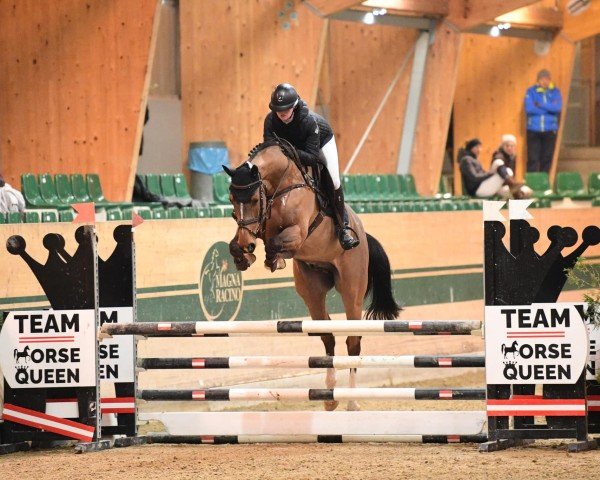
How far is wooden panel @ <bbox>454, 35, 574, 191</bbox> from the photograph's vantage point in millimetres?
18750

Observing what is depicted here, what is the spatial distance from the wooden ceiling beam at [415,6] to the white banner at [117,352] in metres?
9.83

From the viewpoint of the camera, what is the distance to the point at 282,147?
270 inches

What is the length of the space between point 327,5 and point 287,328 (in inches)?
342

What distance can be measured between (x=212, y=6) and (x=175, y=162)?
242 cm

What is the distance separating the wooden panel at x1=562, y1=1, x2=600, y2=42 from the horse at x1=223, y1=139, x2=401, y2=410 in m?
11.3

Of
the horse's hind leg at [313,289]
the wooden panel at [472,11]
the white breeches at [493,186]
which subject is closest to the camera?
the horse's hind leg at [313,289]

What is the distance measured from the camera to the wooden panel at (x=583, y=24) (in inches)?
710

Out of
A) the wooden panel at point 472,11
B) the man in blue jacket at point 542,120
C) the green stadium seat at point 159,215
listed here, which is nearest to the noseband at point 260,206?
the green stadium seat at point 159,215

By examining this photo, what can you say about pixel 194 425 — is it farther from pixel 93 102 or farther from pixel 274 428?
pixel 93 102

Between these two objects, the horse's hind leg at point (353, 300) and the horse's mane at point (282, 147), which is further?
the horse's hind leg at point (353, 300)

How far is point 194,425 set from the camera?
6328mm

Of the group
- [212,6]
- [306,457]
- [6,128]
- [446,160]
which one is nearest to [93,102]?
[6,128]

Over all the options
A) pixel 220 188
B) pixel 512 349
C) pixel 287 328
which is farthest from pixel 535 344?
pixel 220 188

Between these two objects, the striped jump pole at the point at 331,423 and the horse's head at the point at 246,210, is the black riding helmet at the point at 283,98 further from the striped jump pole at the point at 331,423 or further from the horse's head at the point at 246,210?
Answer: the striped jump pole at the point at 331,423
